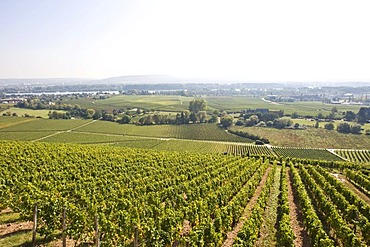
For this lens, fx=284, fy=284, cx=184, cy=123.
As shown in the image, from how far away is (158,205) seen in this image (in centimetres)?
2112

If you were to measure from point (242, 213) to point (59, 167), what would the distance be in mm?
19789

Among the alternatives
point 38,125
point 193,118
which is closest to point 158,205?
point 38,125

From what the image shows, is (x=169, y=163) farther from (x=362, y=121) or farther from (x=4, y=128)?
(x=362, y=121)

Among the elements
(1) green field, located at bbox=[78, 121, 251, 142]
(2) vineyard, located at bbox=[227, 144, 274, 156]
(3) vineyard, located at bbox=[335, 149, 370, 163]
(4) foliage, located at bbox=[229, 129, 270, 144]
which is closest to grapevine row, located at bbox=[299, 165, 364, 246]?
(2) vineyard, located at bbox=[227, 144, 274, 156]

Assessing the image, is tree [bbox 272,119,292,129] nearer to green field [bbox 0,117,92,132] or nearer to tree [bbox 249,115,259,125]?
tree [bbox 249,115,259,125]

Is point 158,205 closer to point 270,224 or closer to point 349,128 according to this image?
point 270,224

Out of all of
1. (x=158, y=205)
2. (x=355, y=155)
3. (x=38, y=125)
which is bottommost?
(x=355, y=155)

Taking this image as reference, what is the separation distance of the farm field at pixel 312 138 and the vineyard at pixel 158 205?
167ft

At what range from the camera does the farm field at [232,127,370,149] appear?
89062 mm

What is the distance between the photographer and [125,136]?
299 feet

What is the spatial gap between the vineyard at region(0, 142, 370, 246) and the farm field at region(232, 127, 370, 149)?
167ft

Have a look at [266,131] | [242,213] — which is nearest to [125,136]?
[266,131]

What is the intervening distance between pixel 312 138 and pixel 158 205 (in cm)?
8835

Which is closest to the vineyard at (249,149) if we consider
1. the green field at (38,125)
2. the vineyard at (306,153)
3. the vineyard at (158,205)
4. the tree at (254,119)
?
the vineyard at (306,153)
